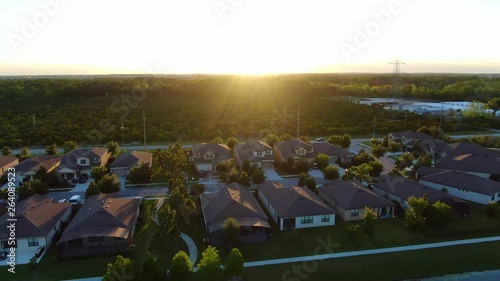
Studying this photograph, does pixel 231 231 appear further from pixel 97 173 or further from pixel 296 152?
pixel 296 152

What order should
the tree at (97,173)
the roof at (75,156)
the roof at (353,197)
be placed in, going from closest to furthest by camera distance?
the roof at (353,197) < the tree at (97,173) < the roof at (75,156)

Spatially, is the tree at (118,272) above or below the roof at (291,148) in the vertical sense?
below

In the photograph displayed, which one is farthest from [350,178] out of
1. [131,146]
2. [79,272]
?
[131,146]

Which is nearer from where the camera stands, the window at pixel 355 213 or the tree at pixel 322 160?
the window at pixel 355 213

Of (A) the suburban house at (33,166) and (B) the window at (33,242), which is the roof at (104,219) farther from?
(A) the suburban house at (33,166)

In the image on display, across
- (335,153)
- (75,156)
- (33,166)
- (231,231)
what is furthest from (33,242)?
(335,153)

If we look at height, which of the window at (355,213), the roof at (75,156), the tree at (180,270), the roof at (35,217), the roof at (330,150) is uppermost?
the roof at (75,156)

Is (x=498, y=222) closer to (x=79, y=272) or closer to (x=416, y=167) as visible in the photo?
(x=416, y=167)

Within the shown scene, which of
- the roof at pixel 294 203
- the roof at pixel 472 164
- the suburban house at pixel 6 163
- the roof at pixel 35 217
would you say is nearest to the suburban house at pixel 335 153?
the roof at pixel 472 164

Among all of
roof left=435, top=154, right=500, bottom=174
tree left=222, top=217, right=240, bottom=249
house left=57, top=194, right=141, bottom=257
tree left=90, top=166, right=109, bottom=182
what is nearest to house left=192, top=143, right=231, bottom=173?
tree left=90, top=166, right=109, bottom=182
